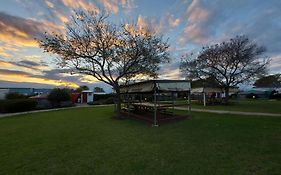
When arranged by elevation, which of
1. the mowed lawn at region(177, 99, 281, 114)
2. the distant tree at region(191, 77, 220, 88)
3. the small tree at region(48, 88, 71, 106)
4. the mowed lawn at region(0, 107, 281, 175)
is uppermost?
the distant tree at region(191, 77, 220, 88)

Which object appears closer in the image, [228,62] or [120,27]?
[120,27]

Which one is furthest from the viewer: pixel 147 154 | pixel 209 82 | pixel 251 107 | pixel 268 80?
pixel 268 80

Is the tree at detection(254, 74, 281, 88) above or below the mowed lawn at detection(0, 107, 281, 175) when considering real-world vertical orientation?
above

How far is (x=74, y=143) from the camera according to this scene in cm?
676

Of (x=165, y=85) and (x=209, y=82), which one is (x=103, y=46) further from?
(x=209, y=82)

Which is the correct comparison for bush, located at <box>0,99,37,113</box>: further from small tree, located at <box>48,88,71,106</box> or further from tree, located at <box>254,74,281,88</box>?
tree, located at <box>254,74,281,88</box>

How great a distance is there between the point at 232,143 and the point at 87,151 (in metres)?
4.34

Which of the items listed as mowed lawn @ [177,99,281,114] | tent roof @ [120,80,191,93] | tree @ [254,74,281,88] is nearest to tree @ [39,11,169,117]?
tent roof @ [120,80,191,93]

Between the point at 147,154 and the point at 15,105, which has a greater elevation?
the point at 15,105

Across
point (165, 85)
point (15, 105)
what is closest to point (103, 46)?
point (165, 85)

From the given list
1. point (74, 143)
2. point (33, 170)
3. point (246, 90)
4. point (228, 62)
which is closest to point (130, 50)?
point (74, 143)

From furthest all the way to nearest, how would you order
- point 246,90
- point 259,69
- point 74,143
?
1. point 246,90
2. point 259,69
3. point 74,143

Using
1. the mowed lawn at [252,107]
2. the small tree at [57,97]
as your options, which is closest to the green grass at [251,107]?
the mowed lawn at [252,107]

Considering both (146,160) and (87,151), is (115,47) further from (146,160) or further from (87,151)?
(146,160)
